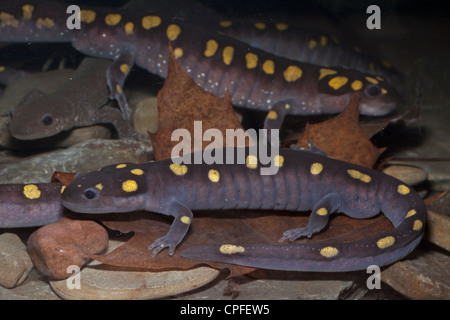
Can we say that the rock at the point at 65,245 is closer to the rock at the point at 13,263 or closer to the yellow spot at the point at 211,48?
the rock at the point at 13,263

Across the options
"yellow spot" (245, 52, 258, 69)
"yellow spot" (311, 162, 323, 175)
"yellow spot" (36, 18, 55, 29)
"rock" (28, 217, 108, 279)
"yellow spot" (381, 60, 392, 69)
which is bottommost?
"rock" (28, 217, 108, 279)

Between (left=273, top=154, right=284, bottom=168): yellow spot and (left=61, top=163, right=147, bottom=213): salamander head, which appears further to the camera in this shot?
(left=273, top=154, right=284, bottom=168): yellow spot

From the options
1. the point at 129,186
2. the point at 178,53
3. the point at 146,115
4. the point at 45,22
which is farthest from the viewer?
the point at 45,22

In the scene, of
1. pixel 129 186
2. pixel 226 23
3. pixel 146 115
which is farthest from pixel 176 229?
pixel 226 23

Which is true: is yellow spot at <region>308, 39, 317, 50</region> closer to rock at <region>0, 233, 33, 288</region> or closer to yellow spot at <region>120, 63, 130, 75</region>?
yellow spot at <region>120, 63, 130, 75</region>

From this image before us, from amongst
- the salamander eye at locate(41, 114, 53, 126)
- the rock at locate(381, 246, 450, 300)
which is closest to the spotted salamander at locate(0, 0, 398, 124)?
the salamander eye at locate(41, 114, 53, 126)

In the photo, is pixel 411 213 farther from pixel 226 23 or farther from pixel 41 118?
pixel 226 23
